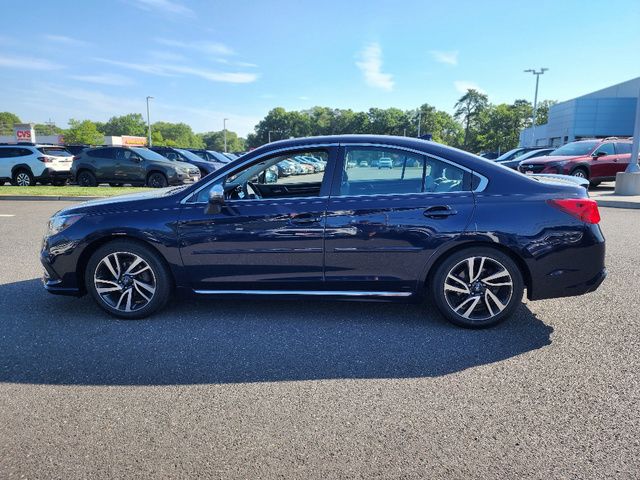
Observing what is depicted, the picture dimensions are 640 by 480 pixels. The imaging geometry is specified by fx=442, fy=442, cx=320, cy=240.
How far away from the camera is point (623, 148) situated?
16359mm

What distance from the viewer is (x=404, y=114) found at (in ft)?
406

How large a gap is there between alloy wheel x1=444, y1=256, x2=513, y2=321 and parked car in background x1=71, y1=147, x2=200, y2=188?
47.9 ft

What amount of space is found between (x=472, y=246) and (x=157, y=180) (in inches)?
601

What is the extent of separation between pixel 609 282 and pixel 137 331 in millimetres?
5062

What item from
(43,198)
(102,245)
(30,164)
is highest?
(30,164)

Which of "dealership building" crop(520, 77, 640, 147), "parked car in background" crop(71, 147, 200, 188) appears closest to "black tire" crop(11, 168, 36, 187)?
"parked car in background" crop(71, 147, 200, 188)

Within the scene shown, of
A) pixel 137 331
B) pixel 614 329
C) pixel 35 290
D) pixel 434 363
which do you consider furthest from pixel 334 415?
pixel 35 290

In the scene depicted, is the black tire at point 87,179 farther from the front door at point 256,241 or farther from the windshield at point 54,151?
the front door at point 256,241

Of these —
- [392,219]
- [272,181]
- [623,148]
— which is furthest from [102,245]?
[623,148]

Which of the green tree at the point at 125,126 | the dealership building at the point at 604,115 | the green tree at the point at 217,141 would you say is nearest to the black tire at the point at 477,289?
the dealership building at the point at 604,115

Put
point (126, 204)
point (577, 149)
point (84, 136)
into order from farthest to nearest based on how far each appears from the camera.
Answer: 1. point (84, 136)
2. point (577, 149)
3. point (126, 204)

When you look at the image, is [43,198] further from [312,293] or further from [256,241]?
[312,293]

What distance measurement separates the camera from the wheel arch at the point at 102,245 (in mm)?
3979

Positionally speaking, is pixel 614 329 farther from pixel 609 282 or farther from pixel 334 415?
pixel 334 415
